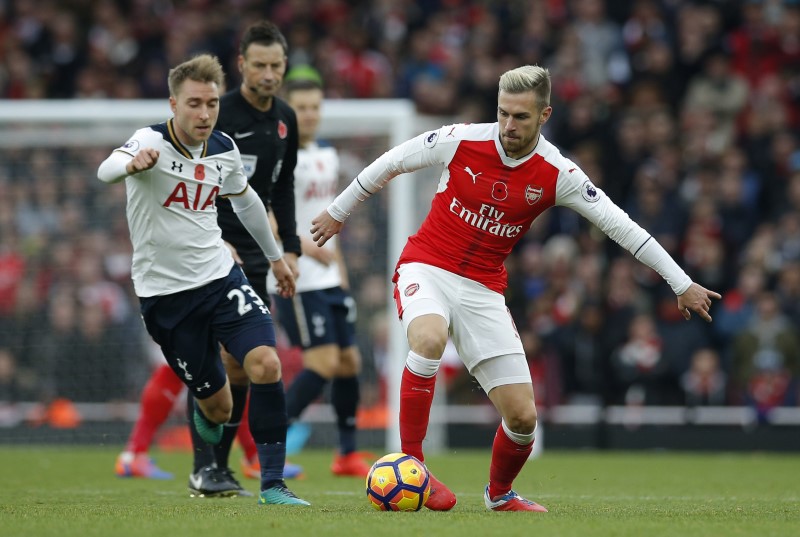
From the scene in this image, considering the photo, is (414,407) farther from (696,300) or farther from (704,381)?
(704,381)

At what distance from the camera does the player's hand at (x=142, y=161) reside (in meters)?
5.90

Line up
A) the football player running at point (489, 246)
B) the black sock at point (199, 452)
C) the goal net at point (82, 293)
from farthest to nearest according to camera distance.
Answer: the goal net at point (82, 293), the black sock at point (199, 452), the football player running at point (489, 246)

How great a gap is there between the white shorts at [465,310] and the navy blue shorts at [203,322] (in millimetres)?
803

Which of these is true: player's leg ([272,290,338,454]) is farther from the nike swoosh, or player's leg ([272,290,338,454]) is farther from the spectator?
the spectator

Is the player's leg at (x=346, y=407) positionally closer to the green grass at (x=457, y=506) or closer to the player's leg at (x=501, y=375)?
the green grass at (x=457, y=506)

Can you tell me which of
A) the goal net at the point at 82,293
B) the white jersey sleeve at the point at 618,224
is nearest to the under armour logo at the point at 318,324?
the white jersey sleeve at the point at 618,224

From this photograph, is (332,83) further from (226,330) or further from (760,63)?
(226,330)

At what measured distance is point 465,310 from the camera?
6.49m

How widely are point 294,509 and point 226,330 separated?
109 centimetres

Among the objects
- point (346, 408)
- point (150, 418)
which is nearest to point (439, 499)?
point (346, 408)

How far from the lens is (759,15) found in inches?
618

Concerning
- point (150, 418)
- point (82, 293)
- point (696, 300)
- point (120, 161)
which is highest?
point (120, 161)

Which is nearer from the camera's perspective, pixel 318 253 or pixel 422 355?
pixel 422 355

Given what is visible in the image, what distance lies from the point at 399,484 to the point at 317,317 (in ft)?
10.7
